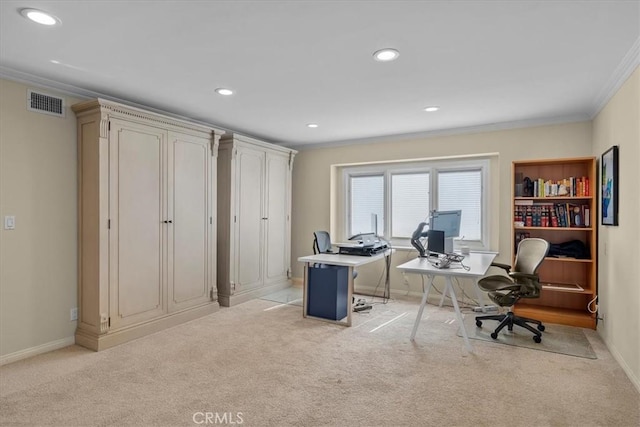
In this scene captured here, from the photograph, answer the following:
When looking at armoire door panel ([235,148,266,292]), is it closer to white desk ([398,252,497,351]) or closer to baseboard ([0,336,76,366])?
baseboard ([0,336,76,366])

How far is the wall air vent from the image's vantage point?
124 inches

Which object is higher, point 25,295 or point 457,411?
point 25,295

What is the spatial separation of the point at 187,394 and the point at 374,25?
2695 mm

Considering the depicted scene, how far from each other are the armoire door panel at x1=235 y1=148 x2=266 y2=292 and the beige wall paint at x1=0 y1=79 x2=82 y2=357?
1.94m

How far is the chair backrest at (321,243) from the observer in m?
4.84

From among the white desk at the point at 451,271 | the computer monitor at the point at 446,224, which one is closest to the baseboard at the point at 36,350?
the white desk at the point at 451,271

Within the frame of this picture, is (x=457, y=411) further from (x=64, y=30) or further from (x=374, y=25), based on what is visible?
(x=64, y=30)

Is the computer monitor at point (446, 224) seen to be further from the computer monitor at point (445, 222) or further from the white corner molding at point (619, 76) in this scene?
the white corner molding at point (619, 76)

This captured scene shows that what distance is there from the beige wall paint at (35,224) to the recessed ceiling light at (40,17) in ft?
3.95

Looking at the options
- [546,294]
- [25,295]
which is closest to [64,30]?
[25,295]

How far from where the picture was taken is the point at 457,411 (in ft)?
7.59

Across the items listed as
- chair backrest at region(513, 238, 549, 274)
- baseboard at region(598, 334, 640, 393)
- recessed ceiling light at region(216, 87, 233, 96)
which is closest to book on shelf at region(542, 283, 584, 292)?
chair backrest at region(513, 238, 549, 274)

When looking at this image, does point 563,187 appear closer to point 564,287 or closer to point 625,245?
point 564,287

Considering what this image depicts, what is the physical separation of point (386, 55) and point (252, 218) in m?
3.15
